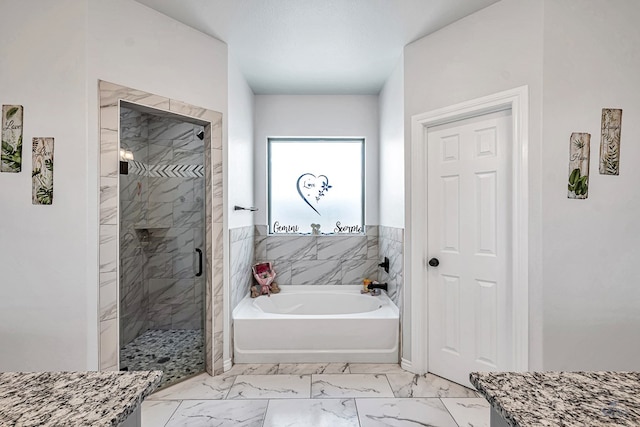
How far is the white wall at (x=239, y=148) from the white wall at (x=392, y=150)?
1446 millimetres

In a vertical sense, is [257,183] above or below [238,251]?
above

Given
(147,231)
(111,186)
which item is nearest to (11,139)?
(111,186)

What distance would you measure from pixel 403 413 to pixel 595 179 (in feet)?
6.12

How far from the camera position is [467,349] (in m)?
2.60

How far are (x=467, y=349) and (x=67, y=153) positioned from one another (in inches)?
116

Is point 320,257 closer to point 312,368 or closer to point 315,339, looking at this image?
point 315,339

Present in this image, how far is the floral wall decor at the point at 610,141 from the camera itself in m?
2.08

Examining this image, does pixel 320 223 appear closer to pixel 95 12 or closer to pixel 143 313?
pixel 143 313

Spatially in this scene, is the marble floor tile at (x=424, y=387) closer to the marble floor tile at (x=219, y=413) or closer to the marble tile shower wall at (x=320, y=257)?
the marble floor tile at (x=219, y=413)

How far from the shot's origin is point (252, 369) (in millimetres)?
2900

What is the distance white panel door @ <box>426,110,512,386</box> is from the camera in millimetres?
2395

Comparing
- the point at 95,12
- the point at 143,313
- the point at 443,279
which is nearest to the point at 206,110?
the point at 95,12

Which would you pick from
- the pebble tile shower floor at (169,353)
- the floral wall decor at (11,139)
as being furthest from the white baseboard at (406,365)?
the floral wall decor at (11,139)

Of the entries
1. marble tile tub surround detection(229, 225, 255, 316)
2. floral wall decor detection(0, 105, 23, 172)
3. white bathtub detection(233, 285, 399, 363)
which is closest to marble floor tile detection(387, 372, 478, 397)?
white bathtub detection(233, 285, 399, 363)
